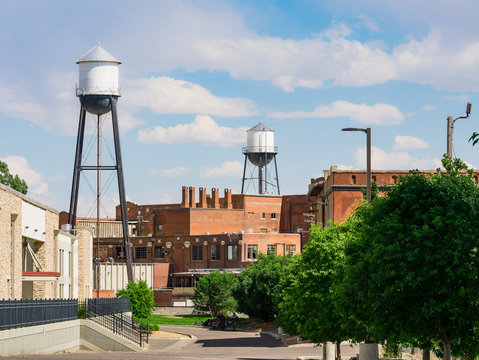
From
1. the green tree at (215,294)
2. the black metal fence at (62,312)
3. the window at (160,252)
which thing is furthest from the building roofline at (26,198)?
the window at (160,252)

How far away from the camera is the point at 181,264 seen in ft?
438

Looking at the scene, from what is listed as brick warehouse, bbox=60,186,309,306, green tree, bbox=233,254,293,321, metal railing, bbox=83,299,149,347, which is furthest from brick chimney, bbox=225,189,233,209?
metal railing, bbox=83,299,149,347

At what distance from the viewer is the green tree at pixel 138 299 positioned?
3388 inches

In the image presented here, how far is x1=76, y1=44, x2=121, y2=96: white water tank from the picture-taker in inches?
3735

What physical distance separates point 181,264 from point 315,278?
8979 cm

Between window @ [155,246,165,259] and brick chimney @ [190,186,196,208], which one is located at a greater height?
brick chimney @ [190,186,196,208]

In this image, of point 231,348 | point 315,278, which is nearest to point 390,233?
point 315,278

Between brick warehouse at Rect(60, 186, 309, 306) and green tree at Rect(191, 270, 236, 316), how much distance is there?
41.9 ft

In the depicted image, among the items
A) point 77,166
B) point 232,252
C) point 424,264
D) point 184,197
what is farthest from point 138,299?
point 424,264

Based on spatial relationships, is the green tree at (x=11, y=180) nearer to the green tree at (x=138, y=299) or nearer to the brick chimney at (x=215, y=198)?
the green tree at (x=138, y=299)

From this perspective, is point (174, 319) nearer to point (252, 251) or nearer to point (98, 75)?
point (252, 251)

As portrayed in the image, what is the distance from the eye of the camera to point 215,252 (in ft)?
431

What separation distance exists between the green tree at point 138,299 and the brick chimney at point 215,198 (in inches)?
2290

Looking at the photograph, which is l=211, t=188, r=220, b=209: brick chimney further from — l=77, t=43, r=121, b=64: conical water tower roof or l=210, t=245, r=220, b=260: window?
l=77, t=43, r=121, b=64: conical water tower roof
